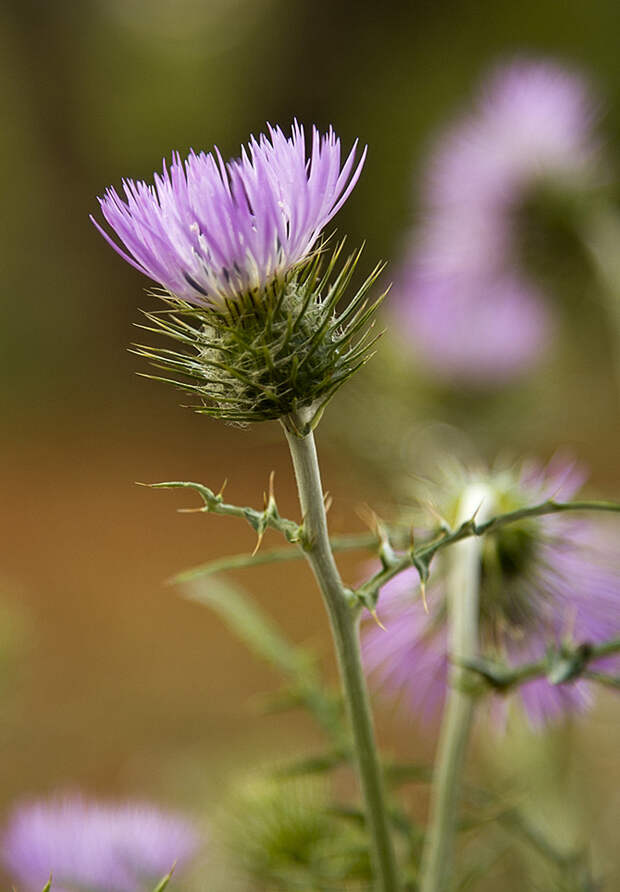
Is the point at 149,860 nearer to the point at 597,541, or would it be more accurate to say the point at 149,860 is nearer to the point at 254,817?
the point at 254,817

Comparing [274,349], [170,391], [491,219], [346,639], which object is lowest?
[346,639]

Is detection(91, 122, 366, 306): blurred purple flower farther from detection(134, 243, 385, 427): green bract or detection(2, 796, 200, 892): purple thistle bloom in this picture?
detection(2, 796, 200, 892): purple thistle bloom

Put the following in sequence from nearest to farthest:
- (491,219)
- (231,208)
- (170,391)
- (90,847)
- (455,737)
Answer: (231,208) < (455,737) < (90,847) < (491,219) < (170,391)

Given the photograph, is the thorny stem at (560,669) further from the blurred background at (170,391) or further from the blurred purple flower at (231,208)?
the blurred background at (170,391)

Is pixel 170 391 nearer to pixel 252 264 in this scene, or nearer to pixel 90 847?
pixel 90 847

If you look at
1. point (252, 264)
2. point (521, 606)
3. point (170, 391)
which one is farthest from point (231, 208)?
point (170, 391)

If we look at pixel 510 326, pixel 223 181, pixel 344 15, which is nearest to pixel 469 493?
pixel 223 181
